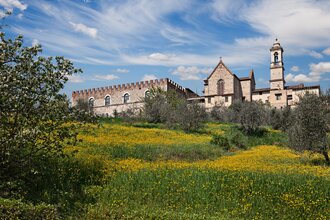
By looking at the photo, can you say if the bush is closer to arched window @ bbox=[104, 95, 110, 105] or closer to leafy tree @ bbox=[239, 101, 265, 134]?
leafy tree @ bbox=[239, 101, 265, 134]

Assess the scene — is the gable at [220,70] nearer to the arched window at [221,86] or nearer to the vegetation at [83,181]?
the arched window at [221,86]

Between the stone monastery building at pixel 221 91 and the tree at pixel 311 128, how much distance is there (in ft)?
161

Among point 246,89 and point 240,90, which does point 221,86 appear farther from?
point 246,89

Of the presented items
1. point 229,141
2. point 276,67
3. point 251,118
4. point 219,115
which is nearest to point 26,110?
point 229,141

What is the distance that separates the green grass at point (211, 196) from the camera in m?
11.4

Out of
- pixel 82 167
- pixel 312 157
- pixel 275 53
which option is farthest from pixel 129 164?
pixel 275 53

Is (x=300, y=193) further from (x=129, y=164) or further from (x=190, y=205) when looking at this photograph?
(x=129, y=164)

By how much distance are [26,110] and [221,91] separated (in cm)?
6442

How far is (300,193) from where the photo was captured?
1279cm

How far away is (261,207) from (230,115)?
45.7 metres

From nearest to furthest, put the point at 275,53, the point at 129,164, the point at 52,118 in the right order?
the point at 52,118 < the point at 129,164 < the point at 275,53

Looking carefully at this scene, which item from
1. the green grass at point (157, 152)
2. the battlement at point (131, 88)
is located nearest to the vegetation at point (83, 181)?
the green grass at point (157, 152)

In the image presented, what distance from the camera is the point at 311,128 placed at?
21375 millimetres

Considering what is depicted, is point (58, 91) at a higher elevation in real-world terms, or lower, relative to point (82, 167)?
higher
